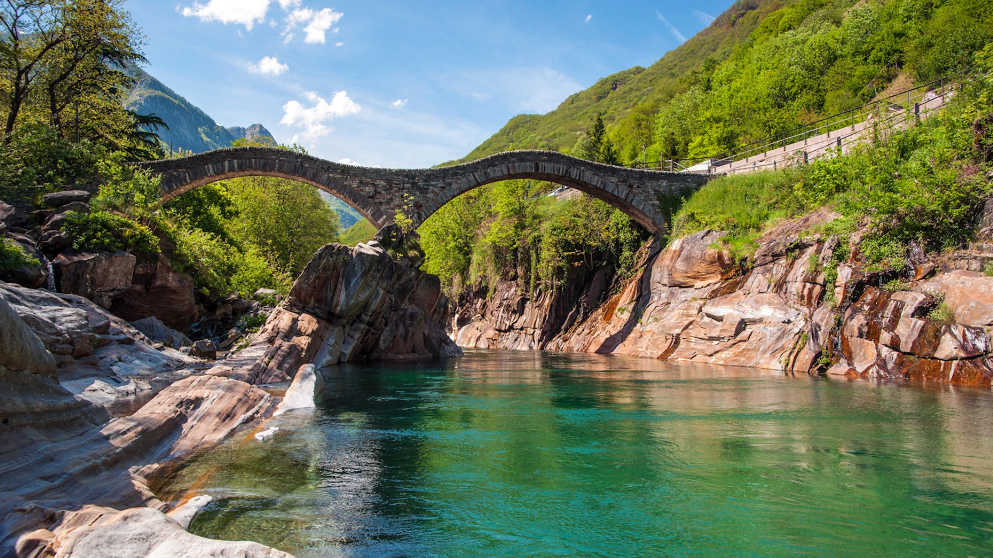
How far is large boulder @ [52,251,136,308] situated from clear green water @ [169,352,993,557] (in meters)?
7.95

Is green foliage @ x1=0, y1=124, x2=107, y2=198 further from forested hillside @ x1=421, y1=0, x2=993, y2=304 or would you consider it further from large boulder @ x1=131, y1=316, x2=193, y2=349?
forested hillside @ x1=421, y1=0, x2=993, y2=304

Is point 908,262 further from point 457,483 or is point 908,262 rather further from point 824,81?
point 824,81

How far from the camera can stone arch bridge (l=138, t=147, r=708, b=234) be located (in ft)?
80.1

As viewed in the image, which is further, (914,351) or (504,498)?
(914,351)

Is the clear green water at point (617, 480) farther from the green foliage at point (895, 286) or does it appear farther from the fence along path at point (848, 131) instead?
the fence along path at point (848, 131)

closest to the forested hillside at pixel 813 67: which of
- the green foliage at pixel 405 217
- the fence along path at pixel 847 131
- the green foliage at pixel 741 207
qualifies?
the fence along path at pixel 847 131

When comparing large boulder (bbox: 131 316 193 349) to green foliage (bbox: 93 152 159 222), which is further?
green foliage (bbox: 93 152 159 222)

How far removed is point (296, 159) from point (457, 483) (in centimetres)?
2261

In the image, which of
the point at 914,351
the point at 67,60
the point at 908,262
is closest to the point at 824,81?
the point at 908,262

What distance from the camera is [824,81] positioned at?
146ft

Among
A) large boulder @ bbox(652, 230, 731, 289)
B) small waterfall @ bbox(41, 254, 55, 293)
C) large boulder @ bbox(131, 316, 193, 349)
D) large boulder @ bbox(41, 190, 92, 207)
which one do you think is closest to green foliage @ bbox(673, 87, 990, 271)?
large boulder @ bbox(652, 230, 731, 289)

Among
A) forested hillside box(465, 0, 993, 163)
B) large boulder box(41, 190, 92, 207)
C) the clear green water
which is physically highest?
forested hillside box(465, 0, 993, 163)

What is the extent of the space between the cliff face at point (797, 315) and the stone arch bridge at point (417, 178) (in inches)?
168

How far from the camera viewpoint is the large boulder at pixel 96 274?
13109 mm
